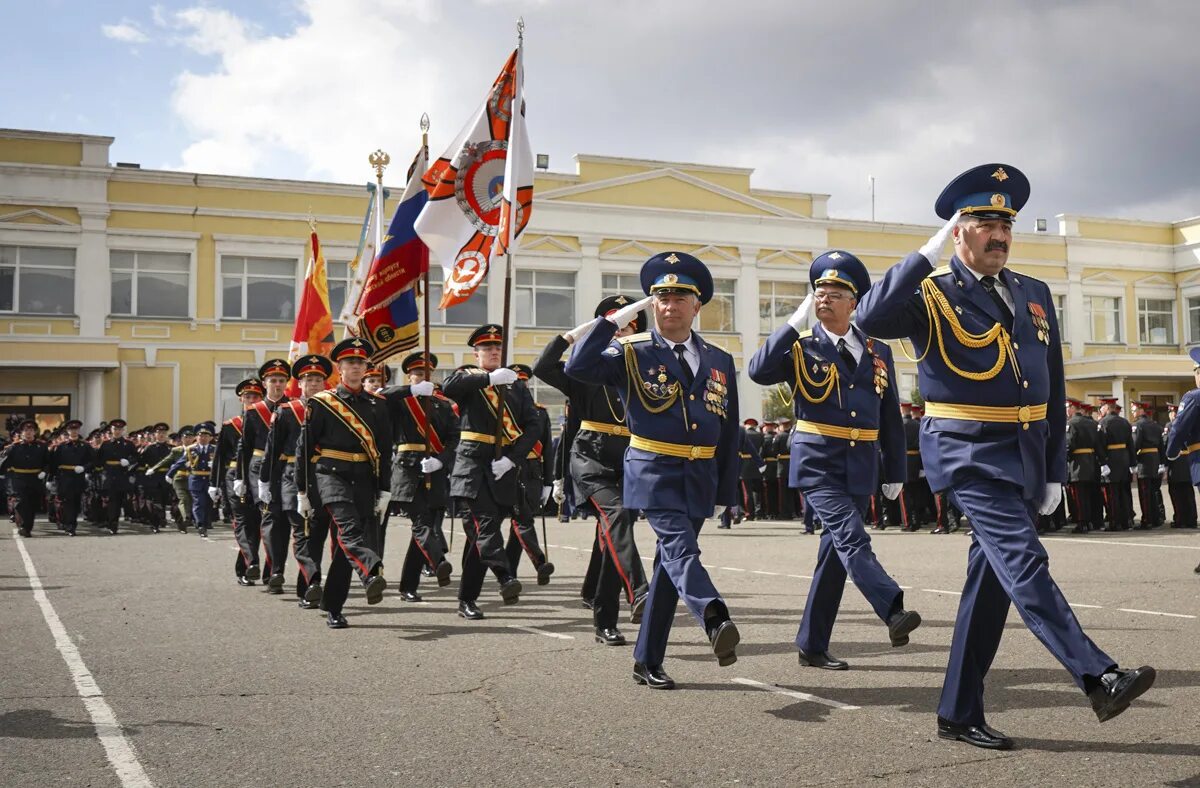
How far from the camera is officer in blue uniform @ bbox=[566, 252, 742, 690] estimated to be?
6055 millimetres

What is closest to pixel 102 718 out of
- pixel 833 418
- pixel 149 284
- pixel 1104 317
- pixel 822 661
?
pixel 822 661

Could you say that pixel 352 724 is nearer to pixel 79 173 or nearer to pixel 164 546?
pixel 164 546

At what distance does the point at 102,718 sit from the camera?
5.61 m

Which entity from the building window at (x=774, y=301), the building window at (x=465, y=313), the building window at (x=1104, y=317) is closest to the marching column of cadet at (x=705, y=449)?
the building window at (x=465, y=313)

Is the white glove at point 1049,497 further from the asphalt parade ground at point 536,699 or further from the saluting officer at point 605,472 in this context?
the saluting officer at point 605,472

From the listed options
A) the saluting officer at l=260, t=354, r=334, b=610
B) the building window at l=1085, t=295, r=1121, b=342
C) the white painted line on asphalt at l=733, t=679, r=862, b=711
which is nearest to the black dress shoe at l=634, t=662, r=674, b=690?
the white painted line on asphalt at l=733, t=679, r=862, b=711

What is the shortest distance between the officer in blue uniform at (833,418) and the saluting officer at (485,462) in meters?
2.81

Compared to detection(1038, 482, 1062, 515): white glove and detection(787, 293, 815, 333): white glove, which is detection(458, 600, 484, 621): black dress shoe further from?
detection(1038, 482, 1062, 515): white glove

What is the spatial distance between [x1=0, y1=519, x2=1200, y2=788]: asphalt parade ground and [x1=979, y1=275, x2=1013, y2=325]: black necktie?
1.71m

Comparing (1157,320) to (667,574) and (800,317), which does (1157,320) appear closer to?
(800,317)

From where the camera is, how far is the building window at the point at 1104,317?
4753 cm

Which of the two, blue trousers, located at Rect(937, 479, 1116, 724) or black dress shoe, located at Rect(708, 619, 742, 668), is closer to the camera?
blue trousers, located at Rect(937, 479, 1116, 724)

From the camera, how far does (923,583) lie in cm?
1086

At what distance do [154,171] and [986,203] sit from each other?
33.7 m
